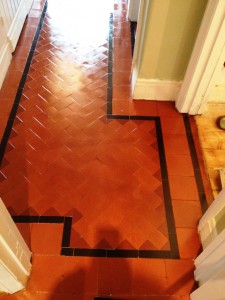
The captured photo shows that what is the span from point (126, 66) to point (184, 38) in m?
0.85

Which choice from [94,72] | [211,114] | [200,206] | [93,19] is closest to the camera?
[200,206]

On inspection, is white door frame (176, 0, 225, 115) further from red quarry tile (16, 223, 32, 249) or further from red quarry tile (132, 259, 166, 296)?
red quarry tile (16, 223, 32, 249)

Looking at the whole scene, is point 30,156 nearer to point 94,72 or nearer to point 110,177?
point 110,177

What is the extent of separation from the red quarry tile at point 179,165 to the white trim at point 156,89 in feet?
2.05

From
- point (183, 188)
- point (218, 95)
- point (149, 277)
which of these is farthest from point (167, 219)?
point (218, 95)

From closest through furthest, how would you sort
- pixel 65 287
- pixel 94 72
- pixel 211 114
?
1. pixel 65 287
2. pixel 211 114
3. pixel 94 72

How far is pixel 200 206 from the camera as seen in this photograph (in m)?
1.89

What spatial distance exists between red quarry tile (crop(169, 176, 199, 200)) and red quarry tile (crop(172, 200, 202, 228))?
39 millimetres

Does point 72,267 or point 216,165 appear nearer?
point 72,267

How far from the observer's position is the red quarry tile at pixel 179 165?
80.6 inches

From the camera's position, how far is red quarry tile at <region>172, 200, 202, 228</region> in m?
1.81

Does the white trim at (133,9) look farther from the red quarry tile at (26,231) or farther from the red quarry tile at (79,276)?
the red quarry tile at (79,276)

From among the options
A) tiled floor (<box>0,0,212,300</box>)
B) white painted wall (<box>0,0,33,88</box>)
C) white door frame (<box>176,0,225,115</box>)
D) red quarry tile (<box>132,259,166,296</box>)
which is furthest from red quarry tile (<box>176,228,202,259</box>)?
white painted wall (<box>0,0,33,88</box>)

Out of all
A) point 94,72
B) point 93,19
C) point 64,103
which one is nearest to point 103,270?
point 64,103
